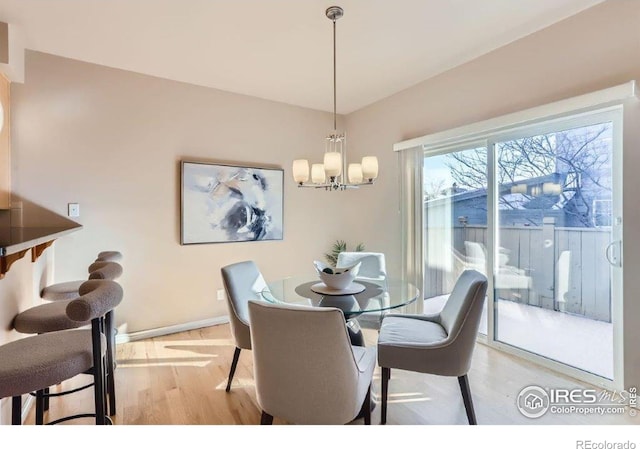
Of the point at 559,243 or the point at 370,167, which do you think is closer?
the point at 370,167

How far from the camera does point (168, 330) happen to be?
341 cm

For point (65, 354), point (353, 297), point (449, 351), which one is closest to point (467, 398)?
Result: point (449, 351)

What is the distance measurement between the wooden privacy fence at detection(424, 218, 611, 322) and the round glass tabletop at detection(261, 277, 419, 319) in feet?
3.67

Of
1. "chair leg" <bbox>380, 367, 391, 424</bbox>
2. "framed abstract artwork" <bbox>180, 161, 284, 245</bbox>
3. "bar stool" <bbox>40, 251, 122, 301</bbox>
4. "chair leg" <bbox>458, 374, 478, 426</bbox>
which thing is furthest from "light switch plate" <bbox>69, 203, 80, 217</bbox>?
"chair leg" <bbox>458, 374, 478, 426</bbox>

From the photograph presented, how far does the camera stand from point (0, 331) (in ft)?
5.77

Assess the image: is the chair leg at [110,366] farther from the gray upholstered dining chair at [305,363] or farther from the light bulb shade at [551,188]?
the light bulb shade at [551,188]

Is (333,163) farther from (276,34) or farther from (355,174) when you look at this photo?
(276,34)

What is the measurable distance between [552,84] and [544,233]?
1.17 meters

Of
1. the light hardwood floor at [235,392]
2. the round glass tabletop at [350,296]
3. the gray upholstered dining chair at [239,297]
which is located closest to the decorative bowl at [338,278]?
the round glass tabletop at [350,296]

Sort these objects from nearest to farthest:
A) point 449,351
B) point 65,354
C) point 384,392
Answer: point 65,354
point 449,351
point 384,392

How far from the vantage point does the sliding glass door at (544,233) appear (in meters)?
2.33

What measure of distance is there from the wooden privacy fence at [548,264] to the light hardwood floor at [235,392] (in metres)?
0.57

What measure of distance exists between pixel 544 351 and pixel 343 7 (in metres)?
3.14
